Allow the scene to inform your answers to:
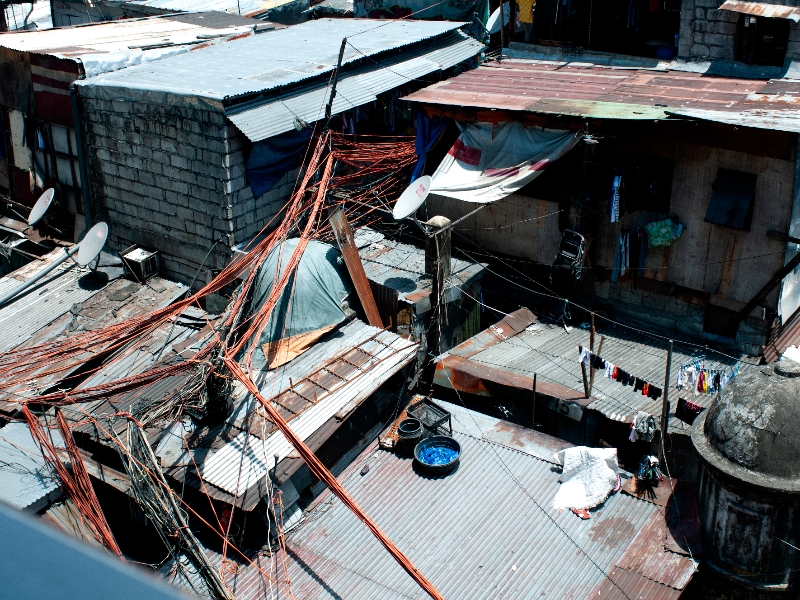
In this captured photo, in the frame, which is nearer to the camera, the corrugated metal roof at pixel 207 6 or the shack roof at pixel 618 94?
the shack roof at pixel 618 94

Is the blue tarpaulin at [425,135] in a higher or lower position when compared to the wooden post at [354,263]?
higher

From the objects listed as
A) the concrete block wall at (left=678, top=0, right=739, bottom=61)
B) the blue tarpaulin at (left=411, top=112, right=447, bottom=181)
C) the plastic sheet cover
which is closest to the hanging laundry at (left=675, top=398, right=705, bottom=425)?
the plastic sheet cover

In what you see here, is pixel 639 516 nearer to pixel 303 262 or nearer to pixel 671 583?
pixel 671 583

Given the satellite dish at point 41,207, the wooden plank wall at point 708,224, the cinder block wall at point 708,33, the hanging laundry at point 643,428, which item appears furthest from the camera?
the satellite dish at point 41,207

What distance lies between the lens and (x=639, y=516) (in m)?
14.6

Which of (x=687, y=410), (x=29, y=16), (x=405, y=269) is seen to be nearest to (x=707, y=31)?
(x=405, y=269)

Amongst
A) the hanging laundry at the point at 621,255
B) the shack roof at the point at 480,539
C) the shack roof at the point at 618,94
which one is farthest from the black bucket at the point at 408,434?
the shack roof at the point at 618,94

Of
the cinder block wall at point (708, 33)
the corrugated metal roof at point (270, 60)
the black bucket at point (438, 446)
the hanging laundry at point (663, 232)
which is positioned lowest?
the black bucket at point (438, 446)

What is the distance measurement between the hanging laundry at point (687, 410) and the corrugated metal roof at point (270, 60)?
11.7 m

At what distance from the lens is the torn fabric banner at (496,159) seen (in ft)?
61.3

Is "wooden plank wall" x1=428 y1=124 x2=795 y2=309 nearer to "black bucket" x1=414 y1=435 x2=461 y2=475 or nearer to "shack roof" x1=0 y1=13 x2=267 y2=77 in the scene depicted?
"black bucket" x1=414 y1=435 x2=461 y2=475

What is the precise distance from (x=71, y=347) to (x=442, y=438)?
284 inches

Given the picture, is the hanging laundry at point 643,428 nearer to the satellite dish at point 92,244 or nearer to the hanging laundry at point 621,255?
the hanging laundry at point 621,255

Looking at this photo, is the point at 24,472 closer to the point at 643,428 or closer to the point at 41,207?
the point at 41,207
